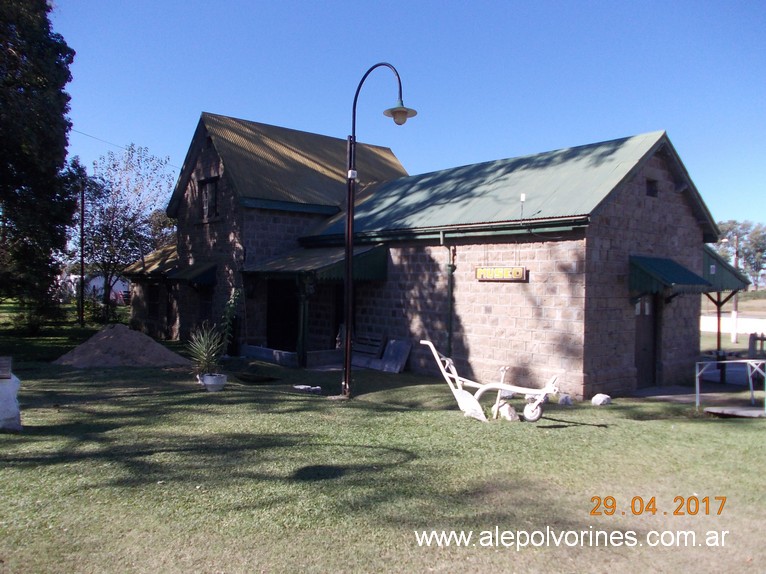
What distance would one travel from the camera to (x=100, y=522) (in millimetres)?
4699

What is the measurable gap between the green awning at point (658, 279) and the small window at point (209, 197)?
12603 millimetres

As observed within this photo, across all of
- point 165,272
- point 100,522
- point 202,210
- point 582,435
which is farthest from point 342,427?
point 165,272

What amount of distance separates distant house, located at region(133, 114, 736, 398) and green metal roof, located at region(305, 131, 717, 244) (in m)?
0.05

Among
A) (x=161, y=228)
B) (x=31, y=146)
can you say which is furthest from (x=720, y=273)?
(x=161, y=228)

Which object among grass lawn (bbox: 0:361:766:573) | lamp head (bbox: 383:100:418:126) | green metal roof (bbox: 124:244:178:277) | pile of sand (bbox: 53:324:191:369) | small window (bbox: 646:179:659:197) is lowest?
grass lawn (bbox: 0:361:766:573)

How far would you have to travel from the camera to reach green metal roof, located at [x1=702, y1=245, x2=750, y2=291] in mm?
15031

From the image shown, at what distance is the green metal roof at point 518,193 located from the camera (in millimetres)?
11859

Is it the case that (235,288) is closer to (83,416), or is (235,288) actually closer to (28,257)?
(28,257)

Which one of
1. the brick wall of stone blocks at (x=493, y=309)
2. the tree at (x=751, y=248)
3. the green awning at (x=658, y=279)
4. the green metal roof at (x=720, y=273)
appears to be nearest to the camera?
the brick wall of stone blocks at (x=493, y=309)

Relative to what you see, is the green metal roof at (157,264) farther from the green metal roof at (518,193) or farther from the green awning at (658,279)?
the green awning at (658,279)

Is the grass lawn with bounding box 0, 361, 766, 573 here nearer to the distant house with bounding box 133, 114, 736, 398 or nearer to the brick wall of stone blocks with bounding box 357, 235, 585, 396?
the brick wall of stone blocks with bounding box 357, 235, 585, 396

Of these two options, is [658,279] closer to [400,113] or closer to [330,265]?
[400,113]

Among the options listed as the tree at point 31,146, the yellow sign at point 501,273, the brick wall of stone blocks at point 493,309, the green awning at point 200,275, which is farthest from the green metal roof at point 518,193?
the tree at point 31,146

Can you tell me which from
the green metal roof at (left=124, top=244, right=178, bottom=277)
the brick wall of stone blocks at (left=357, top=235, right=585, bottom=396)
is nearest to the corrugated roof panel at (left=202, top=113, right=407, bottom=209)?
the brick wall of stone blocks at (left=357, top=235, right=585, bottom=396)
